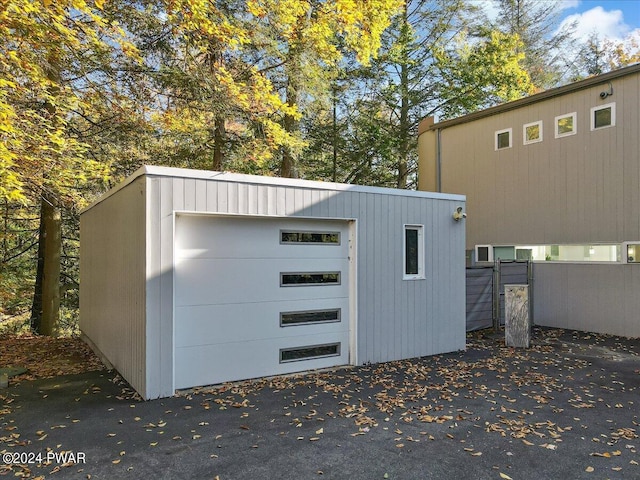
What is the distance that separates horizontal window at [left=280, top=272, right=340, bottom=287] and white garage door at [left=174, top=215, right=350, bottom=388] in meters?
0.01

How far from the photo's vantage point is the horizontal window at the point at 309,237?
5281 millimetres

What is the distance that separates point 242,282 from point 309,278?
911 mm

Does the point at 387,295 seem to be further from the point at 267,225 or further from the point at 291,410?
the point at 291,410

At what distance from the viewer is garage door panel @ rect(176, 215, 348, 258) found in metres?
4.68

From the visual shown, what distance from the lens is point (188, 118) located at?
8672 mm

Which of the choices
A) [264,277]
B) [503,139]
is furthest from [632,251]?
[264,277]

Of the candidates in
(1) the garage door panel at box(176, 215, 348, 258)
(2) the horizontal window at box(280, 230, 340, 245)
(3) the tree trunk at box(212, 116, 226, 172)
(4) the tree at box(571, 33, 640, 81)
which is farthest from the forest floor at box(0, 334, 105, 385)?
(4) the tree at box(571, 33, 640, 81)

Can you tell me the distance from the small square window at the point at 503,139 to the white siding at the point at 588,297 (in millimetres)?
2803

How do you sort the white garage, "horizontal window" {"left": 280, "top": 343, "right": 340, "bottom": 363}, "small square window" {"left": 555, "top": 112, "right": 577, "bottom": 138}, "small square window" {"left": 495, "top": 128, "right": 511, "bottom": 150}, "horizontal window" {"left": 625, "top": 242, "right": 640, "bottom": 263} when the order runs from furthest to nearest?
"small square window" {"left": 495, "top": 128, "right": 511, "bottom": 150}, "small square window" {"left": 555, "top": 112, "right": 577, "bottom": 138}, "horizontal window" {"left": 625, "top": 242, "right": 640, "bottom": 263}, "horizontal window" {"left": 280, "top": 343, "right": 340, "bottom": 363}, the white garage

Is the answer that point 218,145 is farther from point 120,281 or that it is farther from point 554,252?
point 554,252

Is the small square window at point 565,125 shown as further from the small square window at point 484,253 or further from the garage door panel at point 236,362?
the garage door panel at point 236,362

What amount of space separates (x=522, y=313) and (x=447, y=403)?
336 centimetres

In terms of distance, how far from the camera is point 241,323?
4934mm

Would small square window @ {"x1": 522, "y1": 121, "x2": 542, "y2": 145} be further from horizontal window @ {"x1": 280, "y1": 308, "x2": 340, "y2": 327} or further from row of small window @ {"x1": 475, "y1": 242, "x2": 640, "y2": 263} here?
horizontal window @ {"x1": 280, "y1": 308, "x2": 340, "y2": 327}
